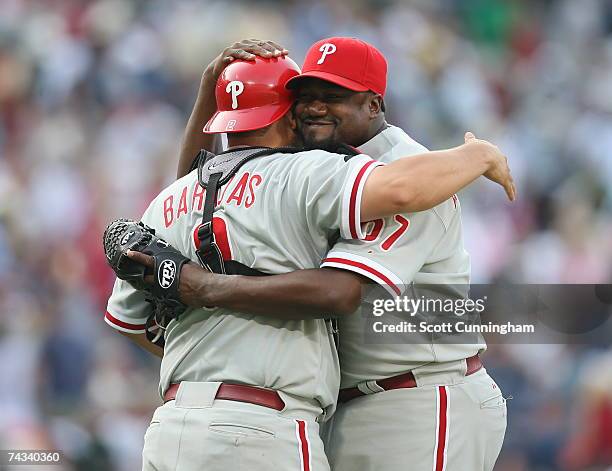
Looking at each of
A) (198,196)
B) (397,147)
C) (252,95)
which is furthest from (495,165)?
(198,196)

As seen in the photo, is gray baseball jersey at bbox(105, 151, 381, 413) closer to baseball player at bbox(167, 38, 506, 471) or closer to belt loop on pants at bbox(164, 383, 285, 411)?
belt loop on pants at bbox(164, 383, 285, 411)

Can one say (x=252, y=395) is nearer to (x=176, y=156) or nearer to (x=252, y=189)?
(x=252, y=189)

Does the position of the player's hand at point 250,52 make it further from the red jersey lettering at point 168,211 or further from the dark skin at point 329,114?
the red jersey lettering at point 168,211

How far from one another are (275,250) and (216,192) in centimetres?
25

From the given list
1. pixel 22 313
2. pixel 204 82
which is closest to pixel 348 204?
pixel 204 82

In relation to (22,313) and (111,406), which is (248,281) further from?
(22,313)

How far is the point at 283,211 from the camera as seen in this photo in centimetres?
292

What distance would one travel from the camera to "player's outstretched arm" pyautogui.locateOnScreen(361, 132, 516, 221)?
9.15 ft

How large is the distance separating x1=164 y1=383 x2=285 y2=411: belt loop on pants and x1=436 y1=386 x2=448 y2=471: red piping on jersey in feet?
1.85

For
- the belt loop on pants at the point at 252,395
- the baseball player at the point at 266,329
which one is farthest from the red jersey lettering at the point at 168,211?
the belt loop on pants at the point at 252,395

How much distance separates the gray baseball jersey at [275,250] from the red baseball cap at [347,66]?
0.35 meters

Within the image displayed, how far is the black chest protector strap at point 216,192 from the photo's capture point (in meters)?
2.96

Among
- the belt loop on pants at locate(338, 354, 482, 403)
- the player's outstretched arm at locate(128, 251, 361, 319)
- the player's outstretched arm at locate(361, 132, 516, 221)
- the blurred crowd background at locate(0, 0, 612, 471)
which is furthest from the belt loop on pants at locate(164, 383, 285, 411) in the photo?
the blurred crowd background at locate(0, 0, 612, 471)

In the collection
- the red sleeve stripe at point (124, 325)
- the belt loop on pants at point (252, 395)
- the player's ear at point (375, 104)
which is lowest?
the red sleeve stripe at point (124, 325)
